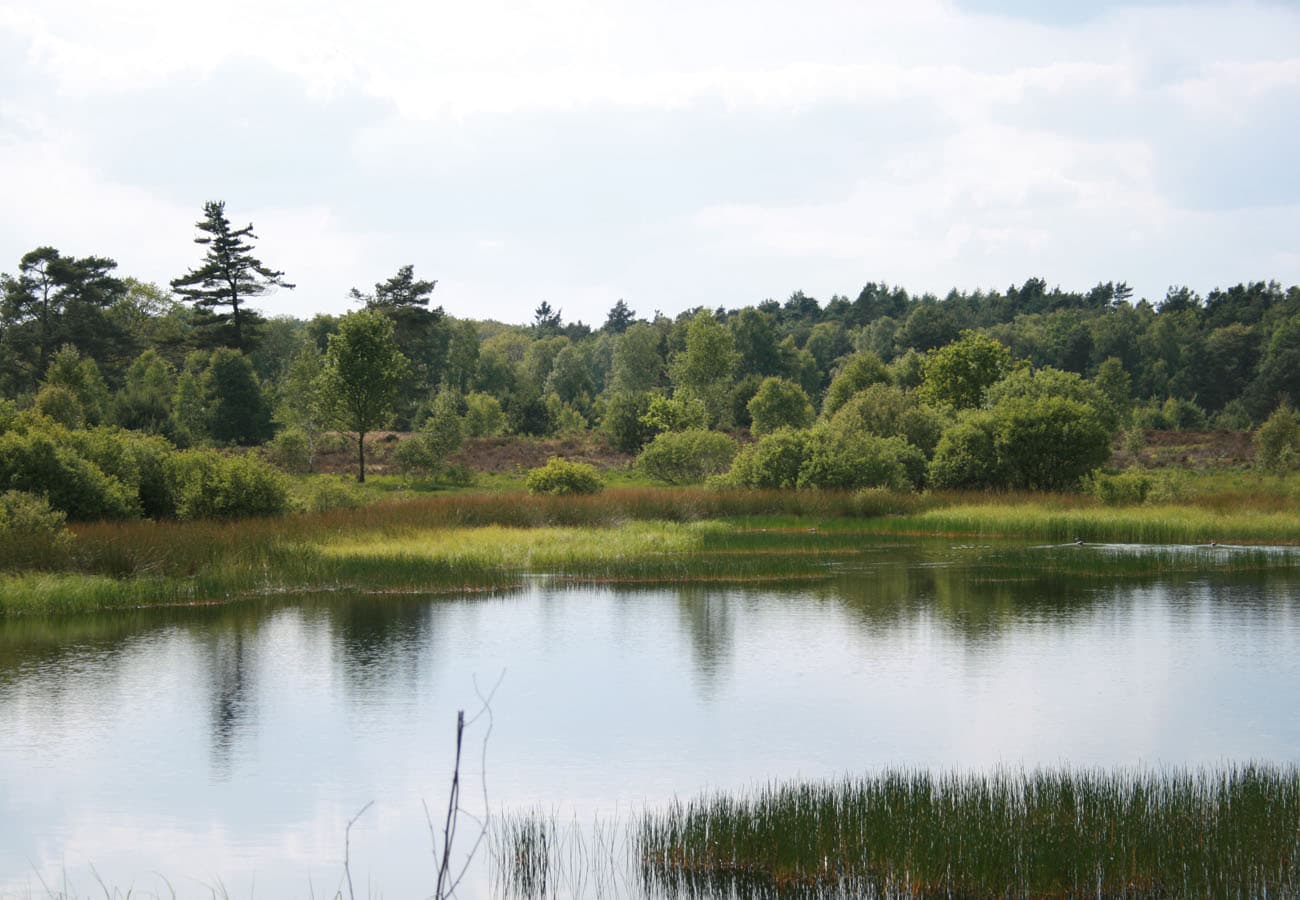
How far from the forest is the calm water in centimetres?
991

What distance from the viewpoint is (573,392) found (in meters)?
112

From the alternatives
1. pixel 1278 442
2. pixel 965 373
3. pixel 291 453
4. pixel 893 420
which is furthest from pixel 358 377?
pixel 1278 442

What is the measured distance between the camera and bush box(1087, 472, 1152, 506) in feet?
147

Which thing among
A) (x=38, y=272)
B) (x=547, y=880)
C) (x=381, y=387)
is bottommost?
(x=547, y=880)

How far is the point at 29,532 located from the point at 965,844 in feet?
74.1

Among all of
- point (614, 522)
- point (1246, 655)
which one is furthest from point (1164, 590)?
point (614, 522)

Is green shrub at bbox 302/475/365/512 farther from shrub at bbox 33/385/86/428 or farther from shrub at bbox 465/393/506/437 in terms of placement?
shrub at bbox 465/393/506/437

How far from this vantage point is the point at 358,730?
1633 cm

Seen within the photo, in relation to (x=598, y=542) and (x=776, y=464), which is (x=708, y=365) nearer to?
(x=776, y=464)

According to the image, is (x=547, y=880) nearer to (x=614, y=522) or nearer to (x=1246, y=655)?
(x=1246, y=655)

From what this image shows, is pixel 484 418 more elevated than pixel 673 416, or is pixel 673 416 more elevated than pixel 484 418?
pixel 484 418

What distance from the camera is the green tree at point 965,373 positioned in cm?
7438

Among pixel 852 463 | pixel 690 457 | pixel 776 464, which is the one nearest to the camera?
pixel 852 463

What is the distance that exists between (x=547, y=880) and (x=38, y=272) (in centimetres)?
7299
